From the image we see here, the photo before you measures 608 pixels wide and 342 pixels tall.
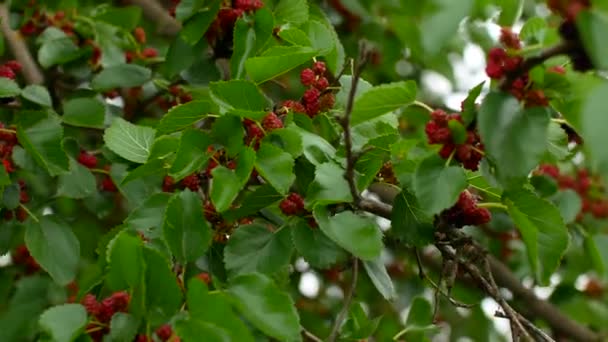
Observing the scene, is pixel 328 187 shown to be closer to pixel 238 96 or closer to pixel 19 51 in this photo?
pixel 238 96

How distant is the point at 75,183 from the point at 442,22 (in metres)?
0.86

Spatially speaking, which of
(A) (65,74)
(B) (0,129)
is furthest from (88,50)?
(B) (0,129)

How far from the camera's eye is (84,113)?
1.59 meters

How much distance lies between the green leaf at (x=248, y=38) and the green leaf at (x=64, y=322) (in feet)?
1.30

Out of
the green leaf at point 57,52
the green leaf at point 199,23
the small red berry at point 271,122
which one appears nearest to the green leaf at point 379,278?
the small red berry at point 271,122

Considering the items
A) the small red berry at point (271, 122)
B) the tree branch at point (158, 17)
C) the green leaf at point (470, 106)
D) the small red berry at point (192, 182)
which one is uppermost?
the green leaf at point (470, 106)

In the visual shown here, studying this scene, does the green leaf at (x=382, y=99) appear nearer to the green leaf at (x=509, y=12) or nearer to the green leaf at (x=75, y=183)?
the green leaf at (x=509, y=12)

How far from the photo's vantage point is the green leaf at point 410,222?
3.92ft

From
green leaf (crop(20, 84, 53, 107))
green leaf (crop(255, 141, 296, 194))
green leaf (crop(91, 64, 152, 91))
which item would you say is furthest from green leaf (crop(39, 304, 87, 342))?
green leaf (crop(91, 64, 152, 91))

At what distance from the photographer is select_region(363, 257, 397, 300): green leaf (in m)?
1.25

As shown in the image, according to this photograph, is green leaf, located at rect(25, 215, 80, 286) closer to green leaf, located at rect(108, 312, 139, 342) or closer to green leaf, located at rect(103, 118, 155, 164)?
green leaf, located at rect(103, 118, 155, 164)

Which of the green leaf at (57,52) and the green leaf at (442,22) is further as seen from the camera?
the green leaf at (57,52)

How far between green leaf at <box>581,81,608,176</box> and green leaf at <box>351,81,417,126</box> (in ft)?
1.04

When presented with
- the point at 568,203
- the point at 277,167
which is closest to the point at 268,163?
the point at 277,167
